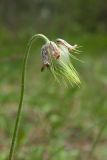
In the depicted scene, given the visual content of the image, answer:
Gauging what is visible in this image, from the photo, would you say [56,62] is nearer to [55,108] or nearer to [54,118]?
[54,118]

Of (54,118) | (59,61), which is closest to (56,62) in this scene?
(59,61)

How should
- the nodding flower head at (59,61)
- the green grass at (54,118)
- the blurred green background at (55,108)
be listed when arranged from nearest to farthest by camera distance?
1. the nodding flower head at (59,61)
2. the green grass at (54,118)
3. the blurred green background at (55,108)

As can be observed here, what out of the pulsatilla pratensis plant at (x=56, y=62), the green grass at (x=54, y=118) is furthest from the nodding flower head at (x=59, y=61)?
the green grass at (x=54, y=118)

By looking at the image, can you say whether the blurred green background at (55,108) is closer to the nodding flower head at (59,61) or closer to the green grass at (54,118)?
the green grass at (54,118)

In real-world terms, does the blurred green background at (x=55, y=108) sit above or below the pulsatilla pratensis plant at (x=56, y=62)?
above

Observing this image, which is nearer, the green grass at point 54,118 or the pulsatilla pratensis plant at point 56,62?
the pulsatilla pratensis plant at point 56,62

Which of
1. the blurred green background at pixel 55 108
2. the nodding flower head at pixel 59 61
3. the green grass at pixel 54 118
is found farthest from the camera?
the blurred green background at pixel 55 108

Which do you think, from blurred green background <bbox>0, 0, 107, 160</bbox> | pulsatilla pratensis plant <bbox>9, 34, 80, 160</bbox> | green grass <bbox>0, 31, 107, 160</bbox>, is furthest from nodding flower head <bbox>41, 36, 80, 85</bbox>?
green grass <bbox>0, 31, 107, 160</bbox>

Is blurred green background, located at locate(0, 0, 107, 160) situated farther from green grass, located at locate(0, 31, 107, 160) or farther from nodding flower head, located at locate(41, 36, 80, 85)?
nodding flower head, located at locate(41, 36, 80, 85)
